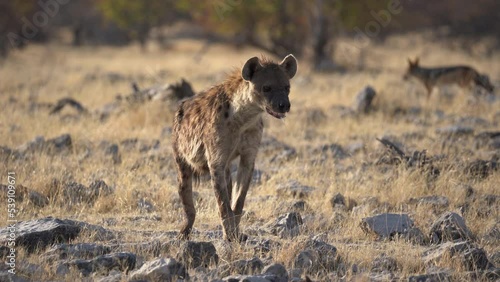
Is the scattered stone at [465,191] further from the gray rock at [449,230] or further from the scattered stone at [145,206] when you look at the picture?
the scattered stone at [145,206]

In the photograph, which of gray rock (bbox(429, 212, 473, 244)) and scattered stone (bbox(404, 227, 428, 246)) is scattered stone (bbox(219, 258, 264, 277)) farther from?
gray rock (bbox(429, 212, 473, 244))

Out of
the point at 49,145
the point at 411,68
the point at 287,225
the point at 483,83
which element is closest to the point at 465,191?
the point at 287,225

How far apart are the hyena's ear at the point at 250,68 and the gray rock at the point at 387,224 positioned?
64.5 inches

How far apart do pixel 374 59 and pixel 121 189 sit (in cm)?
1915

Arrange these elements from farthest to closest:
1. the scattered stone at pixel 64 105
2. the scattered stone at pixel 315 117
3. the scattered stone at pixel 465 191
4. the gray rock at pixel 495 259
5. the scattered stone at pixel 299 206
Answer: the scattered stone at pixel 64 105
the scattered stone at pixel 315 117
the scattered stone at pixel 465 191
the scattered stone at pixel 299 206
the gray rock at pixel 495 259

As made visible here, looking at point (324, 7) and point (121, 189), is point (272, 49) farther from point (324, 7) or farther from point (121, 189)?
point (121, 189)

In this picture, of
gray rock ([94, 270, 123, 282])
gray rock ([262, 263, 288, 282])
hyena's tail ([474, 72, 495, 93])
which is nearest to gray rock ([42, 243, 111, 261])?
gray rock ([94, 270, 123, 282])

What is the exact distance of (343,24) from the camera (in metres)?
24.5

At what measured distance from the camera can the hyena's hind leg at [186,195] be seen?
20.2ft

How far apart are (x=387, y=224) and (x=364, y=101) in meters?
6.82

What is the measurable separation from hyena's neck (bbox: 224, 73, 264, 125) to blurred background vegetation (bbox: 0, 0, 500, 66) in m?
15.9

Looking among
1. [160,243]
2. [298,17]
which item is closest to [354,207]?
[160,243]

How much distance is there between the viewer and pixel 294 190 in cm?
773

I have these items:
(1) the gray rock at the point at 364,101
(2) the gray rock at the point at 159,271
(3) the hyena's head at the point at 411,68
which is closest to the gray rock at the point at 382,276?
(2) the gray rock at the point at 159,271
